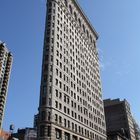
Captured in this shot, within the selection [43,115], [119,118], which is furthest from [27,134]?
[119,118]

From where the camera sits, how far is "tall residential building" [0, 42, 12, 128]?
354 ft

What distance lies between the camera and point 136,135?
168875 mm

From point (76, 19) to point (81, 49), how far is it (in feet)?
50.2

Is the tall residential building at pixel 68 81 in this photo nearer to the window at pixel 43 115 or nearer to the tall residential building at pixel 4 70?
the window at pixel 43 115

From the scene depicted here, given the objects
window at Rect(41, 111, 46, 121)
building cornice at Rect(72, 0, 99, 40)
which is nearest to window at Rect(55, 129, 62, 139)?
window at Rect(41, 111, 46, 121)

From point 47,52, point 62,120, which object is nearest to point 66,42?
point 47,52

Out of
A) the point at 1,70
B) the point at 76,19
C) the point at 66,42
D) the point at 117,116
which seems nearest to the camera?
the point at 66,42

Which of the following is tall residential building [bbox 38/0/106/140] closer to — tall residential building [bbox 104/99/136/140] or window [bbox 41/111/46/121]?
window [bbox 41/111/46/121]

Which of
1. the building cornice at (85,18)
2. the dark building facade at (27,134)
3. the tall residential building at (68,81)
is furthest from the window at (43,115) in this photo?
the building cornice at (85,18)

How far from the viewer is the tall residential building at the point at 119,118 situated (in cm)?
14975

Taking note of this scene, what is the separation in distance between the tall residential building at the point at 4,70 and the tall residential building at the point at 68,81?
38.9 meters

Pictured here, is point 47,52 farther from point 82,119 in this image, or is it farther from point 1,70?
point 1,70

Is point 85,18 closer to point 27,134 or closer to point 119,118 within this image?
point 27,134

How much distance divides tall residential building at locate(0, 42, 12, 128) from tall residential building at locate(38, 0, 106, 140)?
38863 millimetres
